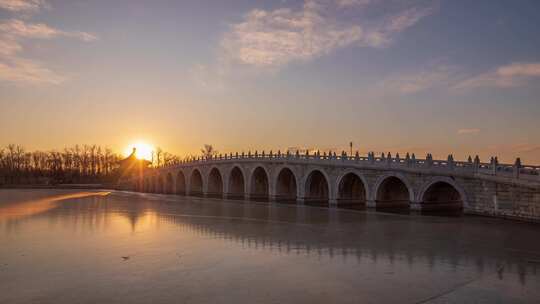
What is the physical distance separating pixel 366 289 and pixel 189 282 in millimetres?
4163

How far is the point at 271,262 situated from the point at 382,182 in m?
19.5

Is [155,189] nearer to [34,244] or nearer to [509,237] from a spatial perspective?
[34,244]

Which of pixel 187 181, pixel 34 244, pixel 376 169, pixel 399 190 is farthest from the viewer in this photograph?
pixel 187 181

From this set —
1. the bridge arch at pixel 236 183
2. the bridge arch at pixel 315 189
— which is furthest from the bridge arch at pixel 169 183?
the bridge arch at pixel 315 189

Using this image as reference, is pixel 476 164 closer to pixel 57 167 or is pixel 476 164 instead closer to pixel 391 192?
pixel 391 192

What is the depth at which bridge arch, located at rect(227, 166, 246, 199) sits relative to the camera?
50906 mm

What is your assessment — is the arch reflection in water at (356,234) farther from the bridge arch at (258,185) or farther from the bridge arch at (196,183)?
the bridge arch at (196,183)

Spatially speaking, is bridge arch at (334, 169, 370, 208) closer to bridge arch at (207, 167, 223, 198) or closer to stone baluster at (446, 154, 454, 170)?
stone baluster at (446, 154, 454, 170)

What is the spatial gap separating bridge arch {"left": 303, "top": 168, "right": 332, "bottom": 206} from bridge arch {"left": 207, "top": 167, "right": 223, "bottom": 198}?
61.6 ft

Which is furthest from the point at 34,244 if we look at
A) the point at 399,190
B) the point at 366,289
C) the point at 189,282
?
the point at 399,190

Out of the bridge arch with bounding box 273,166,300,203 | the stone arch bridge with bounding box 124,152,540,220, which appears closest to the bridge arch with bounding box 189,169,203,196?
the stone arch bridge with bounding box 124,152,540,220

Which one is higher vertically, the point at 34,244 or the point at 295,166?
the point at 295,166

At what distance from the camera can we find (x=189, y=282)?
35.1 feet

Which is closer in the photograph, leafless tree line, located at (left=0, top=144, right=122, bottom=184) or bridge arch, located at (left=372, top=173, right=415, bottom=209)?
bridge arch, located at (left=372, top=173, right=415, bottom=209)
